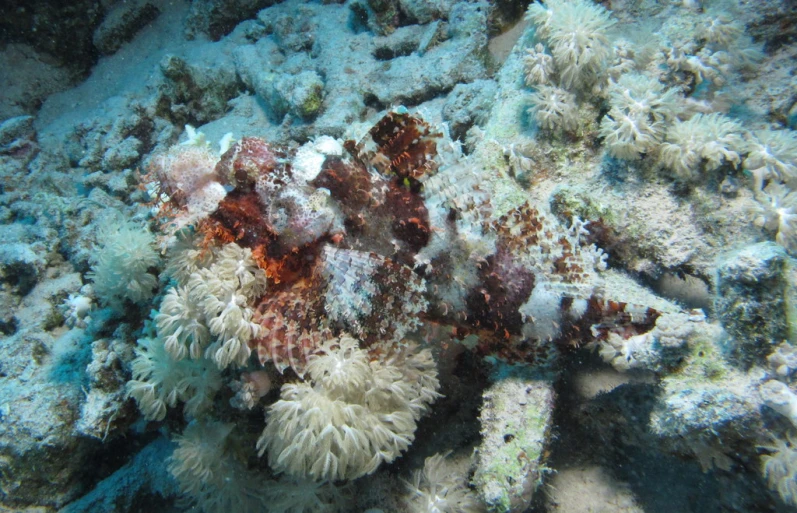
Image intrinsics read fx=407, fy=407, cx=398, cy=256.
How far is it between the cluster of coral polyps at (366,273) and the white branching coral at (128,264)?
988mm

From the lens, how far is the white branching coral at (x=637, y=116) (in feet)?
11.8

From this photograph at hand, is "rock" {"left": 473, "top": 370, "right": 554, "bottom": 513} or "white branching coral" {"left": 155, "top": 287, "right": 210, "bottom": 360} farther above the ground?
"white branching coral" {"left": 155, "top": 287, "right": 210, "bottom": 360}

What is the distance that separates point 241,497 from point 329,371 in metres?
1.72

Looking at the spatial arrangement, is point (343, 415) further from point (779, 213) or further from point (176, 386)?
point (779, 213)

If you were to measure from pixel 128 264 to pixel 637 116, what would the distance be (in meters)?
4.97

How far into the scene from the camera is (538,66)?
4211mm

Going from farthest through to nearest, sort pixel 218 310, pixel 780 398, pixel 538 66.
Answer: pixel 538 66 < pixel 218 310 < pixel 780 398

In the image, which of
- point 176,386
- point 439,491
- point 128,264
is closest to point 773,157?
point 439,491

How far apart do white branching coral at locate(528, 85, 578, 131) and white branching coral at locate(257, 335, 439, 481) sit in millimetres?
2703

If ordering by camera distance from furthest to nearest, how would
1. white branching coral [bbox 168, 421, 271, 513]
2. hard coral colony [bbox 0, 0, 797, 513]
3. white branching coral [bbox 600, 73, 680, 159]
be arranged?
1. white branching coral [bbox 600, 73, 680, 159]
2. white branching coral [bbox 168, 421, 271, 513]
3. hard coral colony [bbox 0, 0, 797, 513]

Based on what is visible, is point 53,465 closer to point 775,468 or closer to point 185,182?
point 185,182

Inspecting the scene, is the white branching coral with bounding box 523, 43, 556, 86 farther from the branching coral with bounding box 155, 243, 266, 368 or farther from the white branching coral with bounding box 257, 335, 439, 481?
the branching coral with bounding box 155, 243, 266, 368

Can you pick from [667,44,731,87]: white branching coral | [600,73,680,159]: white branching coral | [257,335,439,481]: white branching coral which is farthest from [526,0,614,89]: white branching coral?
[257,335,439,481]: white branching coral

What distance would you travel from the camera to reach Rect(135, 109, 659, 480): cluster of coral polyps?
10.0 ft
